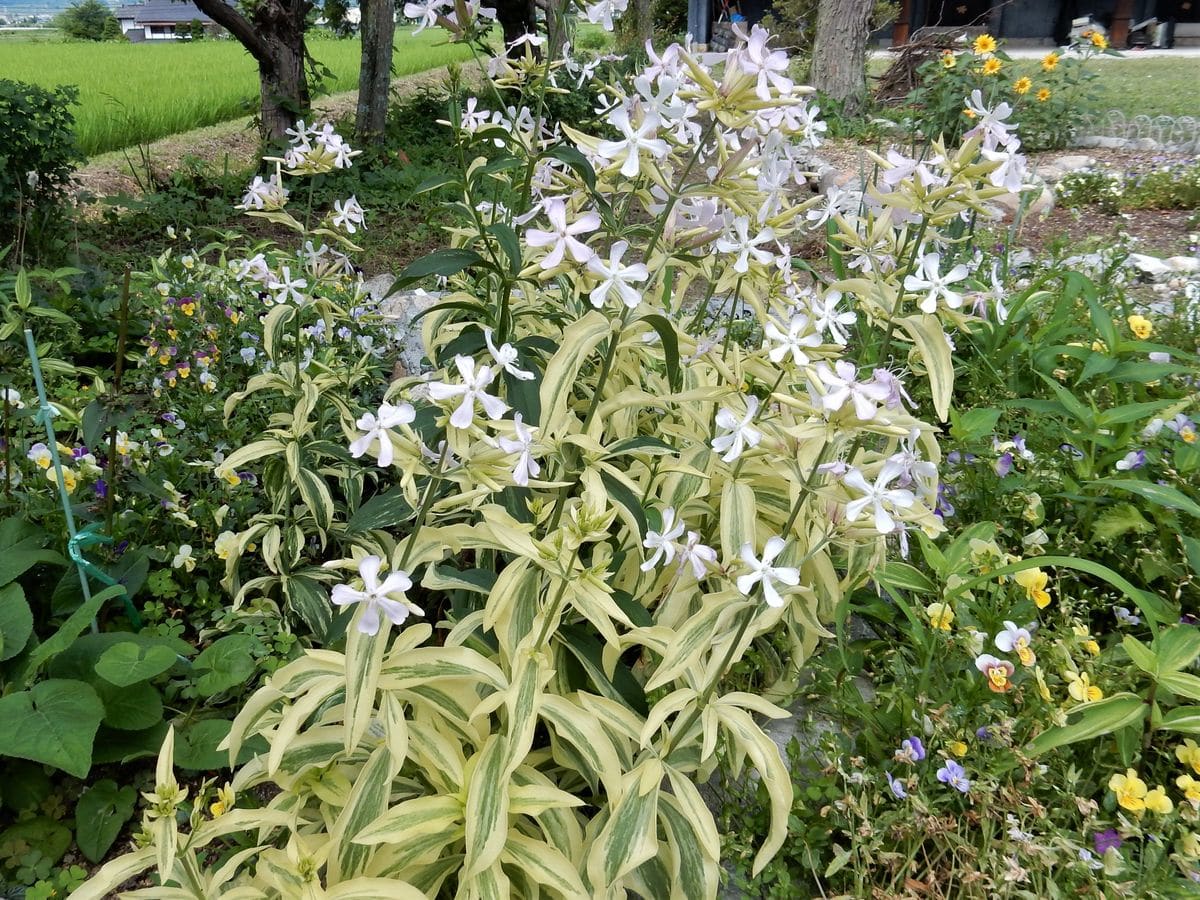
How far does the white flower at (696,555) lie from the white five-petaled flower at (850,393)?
0.27m

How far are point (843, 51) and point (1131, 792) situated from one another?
792 centimetres

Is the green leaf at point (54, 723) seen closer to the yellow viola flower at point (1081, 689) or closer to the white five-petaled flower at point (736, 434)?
the white five-petaled flower at point (736, 434)

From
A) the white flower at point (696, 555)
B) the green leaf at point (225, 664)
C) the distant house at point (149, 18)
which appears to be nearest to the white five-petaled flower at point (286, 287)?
the green leaf at point (225, 664)

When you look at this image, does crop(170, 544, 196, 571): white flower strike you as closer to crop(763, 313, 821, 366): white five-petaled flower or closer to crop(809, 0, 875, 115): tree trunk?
crop(763, 313, 821, 366): white five-petaled flower

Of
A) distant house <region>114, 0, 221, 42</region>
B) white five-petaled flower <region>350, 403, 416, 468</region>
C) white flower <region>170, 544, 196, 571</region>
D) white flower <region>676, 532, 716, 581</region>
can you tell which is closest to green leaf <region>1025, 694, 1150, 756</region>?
white flower <region>676, 532, 716, 581</region>

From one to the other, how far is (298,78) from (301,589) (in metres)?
4.75

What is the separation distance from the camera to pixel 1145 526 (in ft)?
5.63

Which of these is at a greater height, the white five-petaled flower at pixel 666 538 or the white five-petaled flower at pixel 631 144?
the white five-petaled flower at pixel 631 144

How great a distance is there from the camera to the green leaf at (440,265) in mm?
1333

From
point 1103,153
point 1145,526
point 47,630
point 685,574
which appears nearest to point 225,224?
point 47,630

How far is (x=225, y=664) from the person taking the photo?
1523 mm

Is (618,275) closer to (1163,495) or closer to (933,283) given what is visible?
(933,283)

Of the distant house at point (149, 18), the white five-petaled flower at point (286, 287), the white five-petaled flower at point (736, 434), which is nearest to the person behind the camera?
the white five-petaled flower at point (736, 434)

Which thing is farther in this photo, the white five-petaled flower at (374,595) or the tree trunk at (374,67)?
the tree trunk at (374,67)
